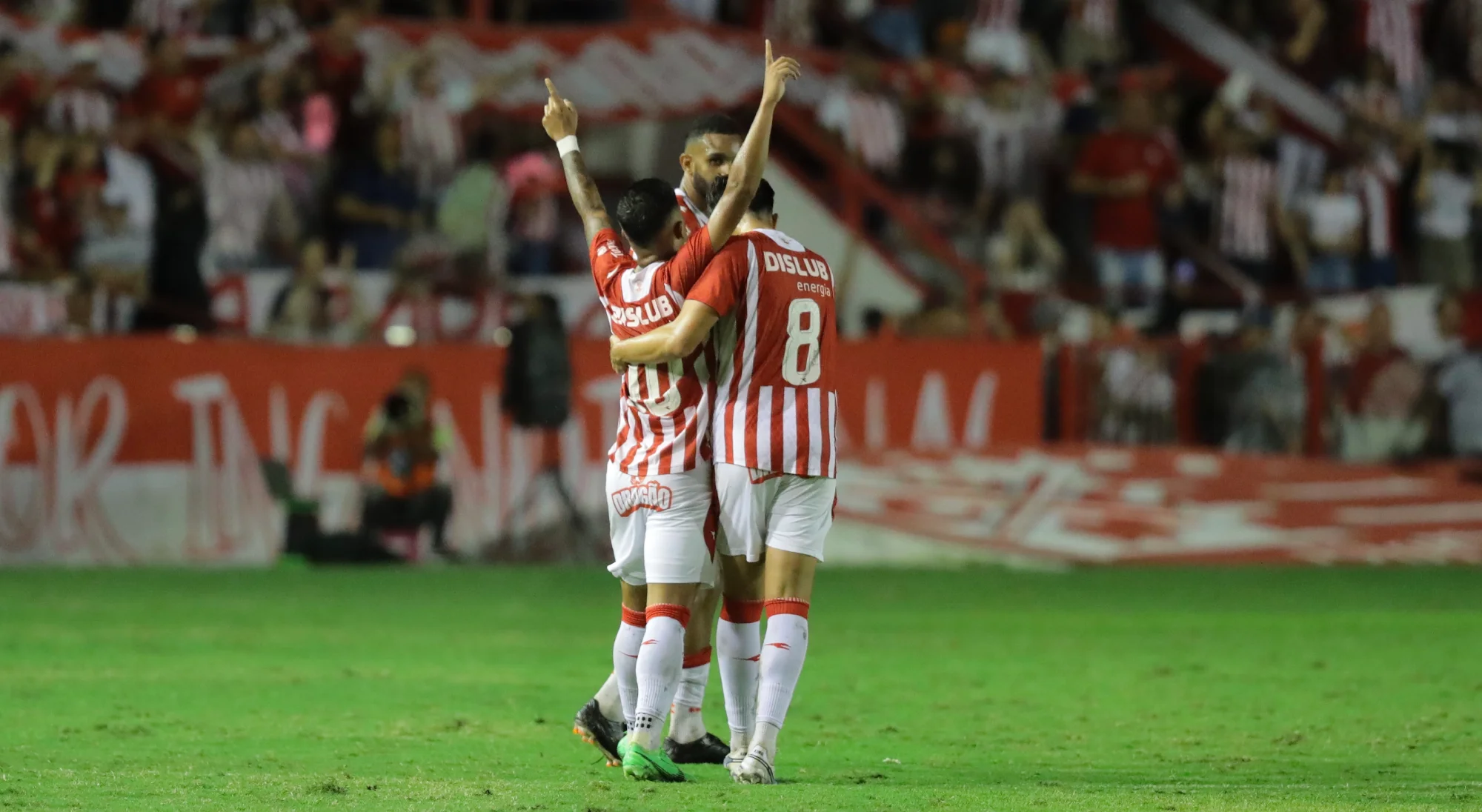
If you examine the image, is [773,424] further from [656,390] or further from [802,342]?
[656,390]

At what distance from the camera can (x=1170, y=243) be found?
866 inches

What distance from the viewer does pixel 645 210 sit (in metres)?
7.18

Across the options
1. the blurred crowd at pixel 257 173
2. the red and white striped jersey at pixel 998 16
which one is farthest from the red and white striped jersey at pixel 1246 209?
the blurred crowd at pixel 257 173

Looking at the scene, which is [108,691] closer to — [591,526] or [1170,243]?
[591,526]

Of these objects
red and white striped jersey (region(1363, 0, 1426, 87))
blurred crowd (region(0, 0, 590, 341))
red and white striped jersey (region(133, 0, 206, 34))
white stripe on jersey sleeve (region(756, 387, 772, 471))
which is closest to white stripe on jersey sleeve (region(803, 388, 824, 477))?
white stripe on jersey sleeve (region(756, 387, 772, 471))

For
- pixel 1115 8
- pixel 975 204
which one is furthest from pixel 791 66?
pixel 1115 8

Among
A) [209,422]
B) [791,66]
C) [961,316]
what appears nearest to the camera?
[791,66]

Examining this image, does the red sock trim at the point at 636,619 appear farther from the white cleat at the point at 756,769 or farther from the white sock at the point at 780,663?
the white cleat at the point at 756,769

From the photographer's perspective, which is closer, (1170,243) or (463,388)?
(463,388)

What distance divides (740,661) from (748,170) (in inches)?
70.2

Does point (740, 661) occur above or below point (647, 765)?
above

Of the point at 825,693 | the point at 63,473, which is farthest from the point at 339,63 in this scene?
the point at 825,693

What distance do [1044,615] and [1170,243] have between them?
9.21 meters

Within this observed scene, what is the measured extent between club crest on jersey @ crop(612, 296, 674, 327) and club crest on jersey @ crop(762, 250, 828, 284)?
0.36 metres
